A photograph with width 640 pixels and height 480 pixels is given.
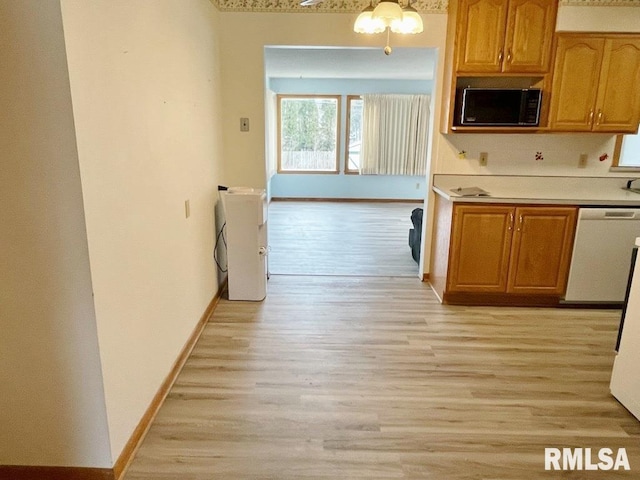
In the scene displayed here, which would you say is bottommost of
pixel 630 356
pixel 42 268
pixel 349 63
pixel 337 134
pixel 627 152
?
pixel 630 356

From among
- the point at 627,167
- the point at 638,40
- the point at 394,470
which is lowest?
the point at 394,470

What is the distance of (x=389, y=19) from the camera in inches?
95.0

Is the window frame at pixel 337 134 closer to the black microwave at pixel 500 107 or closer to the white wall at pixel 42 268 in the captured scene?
the black microwave at pixel 500 107

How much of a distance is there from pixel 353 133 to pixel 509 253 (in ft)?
18.7

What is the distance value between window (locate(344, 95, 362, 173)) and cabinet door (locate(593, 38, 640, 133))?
5.37 metres

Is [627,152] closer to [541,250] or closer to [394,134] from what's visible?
[541,250]

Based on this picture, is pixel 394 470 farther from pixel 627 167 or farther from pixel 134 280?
pixel 627 167

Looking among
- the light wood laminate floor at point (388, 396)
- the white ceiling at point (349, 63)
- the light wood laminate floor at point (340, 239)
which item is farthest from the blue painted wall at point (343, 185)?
the light wood laminate floor at point (388, 396)

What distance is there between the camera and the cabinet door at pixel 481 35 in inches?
131

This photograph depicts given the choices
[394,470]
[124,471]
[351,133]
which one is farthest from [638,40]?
[351,133]

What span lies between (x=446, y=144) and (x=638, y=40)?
1.57 meters

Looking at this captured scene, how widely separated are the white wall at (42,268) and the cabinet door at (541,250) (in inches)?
119

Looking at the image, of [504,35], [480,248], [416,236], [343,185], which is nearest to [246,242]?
[480,248]

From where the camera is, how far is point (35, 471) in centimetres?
174
